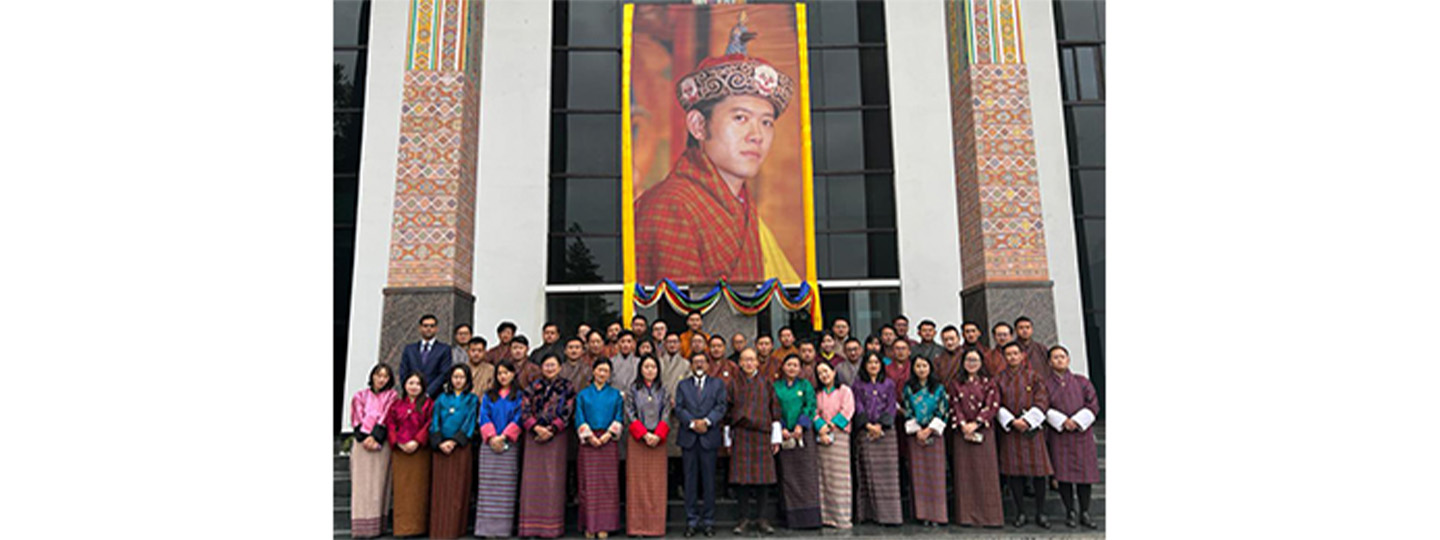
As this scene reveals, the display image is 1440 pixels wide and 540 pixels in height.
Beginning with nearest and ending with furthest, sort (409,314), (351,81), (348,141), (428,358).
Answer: (428,358)
(409,314)
(348,141)
(351,81)

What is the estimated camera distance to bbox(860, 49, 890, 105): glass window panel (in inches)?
431

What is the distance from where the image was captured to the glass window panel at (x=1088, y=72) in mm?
10766

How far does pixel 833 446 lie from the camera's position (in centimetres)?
600

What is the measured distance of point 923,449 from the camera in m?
6.05

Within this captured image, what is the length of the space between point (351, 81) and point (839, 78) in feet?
21.1

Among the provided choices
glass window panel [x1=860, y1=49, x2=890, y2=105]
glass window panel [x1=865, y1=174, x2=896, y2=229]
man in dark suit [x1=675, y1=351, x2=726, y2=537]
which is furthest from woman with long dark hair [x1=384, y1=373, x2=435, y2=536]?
glass window panel [x1=860, y1=49, x2=890, y2=105]

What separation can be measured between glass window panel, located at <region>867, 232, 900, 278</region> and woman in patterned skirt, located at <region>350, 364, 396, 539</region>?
20.9 feet

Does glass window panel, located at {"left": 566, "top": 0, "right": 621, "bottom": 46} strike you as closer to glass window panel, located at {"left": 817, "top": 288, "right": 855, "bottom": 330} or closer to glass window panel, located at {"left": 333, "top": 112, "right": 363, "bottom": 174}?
glass window panel, located at {"left": 333, "top": 112, "right": 363, "bottom": 174}

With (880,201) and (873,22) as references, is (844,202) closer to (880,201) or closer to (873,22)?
(880,201)

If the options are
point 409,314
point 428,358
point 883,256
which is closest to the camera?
point 428,358

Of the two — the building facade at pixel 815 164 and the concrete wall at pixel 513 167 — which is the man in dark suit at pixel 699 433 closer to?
the building facade at pixel 815 164

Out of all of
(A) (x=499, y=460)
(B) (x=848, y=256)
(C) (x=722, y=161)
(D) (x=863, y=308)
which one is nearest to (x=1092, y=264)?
(D) (x=863, y=308)

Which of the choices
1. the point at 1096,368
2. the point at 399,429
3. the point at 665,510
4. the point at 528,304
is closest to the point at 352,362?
the point at 528,304

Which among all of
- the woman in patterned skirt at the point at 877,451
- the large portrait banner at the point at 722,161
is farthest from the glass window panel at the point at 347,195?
the woman in patterned skirt at the point at 877,451
